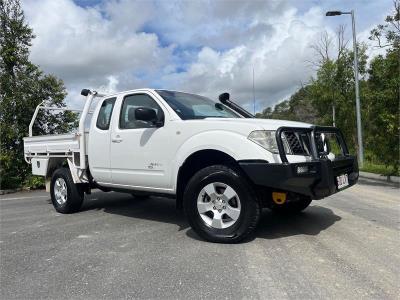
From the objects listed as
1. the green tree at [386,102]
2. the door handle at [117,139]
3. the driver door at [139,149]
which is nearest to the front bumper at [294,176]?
the driver door at [139,149]

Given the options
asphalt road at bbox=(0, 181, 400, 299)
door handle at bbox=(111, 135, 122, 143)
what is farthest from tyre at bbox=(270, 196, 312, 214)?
door handle at bbox=(111, 135, 122, 143)

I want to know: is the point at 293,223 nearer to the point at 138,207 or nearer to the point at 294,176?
the point at 294,176

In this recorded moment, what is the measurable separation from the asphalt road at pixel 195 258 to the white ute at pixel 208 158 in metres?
0.42

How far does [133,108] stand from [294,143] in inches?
98.9

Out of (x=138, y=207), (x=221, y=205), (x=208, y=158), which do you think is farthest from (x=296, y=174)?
(x=138, y=207)

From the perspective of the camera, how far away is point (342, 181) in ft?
17.1

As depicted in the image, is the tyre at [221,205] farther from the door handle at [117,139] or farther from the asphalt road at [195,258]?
the door handle at [117,139]

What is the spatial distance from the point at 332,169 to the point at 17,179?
34.5 ft

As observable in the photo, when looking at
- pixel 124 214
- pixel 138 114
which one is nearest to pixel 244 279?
pixel 138 114

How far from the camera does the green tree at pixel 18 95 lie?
12344mm

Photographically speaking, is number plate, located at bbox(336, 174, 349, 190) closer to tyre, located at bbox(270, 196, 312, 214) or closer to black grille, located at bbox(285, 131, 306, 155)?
black grille, located at bbox(285, 131, 306, 155)

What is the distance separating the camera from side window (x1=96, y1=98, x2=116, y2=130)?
6469mm

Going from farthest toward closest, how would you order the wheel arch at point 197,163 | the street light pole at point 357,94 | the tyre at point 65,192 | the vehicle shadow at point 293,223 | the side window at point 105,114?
the street light pole at point 357,94
the tyre at point 65,192
the side window at point 105,114
the vehicle shadow at point 293,223
the wheel arch at point 197,163

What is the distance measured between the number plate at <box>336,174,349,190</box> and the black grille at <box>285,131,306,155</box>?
2.12 feet
